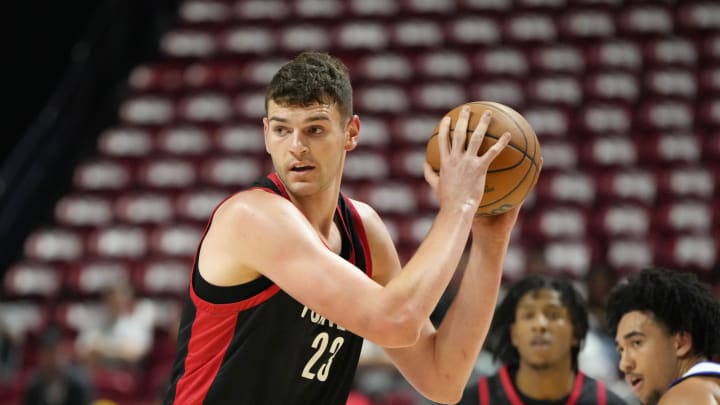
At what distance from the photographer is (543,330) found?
405cm

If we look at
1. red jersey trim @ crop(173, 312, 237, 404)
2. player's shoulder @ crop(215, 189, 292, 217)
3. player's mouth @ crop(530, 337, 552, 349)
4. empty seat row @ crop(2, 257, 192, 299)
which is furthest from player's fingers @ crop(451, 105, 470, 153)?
empty seat row @ crop(2, 257, 192, 299)

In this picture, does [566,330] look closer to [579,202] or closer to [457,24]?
[579,202]

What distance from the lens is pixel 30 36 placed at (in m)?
12.2

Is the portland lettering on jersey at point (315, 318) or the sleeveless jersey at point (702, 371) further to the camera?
the sleeveless jersey at point (702, 371)

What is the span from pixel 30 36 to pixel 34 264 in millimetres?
3480

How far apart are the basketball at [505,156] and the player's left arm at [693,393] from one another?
0.77 metres

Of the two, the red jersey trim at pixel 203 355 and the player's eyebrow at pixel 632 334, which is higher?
the player's eyebrow at pixel 632 334

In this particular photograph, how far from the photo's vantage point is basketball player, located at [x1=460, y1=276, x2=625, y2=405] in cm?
397

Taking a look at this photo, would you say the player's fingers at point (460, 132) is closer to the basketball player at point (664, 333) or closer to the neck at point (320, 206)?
the neck at point (320, 206)

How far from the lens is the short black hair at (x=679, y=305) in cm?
324

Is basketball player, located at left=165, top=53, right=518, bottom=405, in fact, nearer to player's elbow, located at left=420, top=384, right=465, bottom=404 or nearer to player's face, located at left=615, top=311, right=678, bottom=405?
player's elbow, located at left=420, top=384, right=465, bottom=404

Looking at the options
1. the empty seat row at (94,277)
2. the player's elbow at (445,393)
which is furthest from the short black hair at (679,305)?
the empty seat row at (94,277)

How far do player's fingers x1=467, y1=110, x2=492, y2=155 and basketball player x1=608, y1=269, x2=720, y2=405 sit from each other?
116 centimetres

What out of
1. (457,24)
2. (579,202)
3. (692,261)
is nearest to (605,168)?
(579,202)
